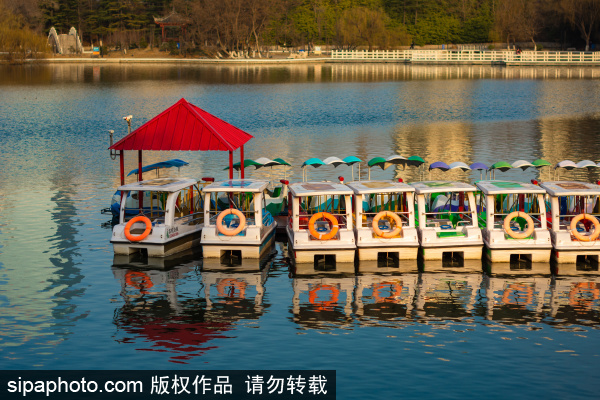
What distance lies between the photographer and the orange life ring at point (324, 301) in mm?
22125

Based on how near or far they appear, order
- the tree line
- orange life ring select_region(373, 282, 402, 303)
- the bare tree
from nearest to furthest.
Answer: orange life ring select_region(373, 282, 402, 303), the bare tree, the tree line

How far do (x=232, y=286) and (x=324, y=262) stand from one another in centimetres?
416

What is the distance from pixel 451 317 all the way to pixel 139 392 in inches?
371

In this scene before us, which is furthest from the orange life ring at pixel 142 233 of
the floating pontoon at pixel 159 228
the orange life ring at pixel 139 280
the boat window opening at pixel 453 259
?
the boat window opening at pixel 453 259

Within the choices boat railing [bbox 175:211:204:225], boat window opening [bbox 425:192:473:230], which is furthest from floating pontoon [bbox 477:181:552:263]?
boat railing [bbox 175:211:204:225]

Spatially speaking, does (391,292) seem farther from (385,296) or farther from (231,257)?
(231,257)

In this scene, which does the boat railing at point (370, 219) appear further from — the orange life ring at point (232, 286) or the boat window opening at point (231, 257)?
the orange life ring at point (232, 286)

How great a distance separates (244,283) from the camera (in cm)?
2447

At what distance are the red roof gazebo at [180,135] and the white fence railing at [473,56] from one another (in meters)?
120

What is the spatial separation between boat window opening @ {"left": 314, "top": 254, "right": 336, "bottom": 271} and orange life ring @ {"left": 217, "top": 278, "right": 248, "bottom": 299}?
310cm

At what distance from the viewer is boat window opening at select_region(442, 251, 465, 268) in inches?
1034

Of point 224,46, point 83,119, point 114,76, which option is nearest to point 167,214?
point 83,119

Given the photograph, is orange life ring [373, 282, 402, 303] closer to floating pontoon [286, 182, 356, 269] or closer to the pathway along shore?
floating pontoon [286, 182, 356, 269]

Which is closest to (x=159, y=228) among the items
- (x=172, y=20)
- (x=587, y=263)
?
(x=587, y=263)
